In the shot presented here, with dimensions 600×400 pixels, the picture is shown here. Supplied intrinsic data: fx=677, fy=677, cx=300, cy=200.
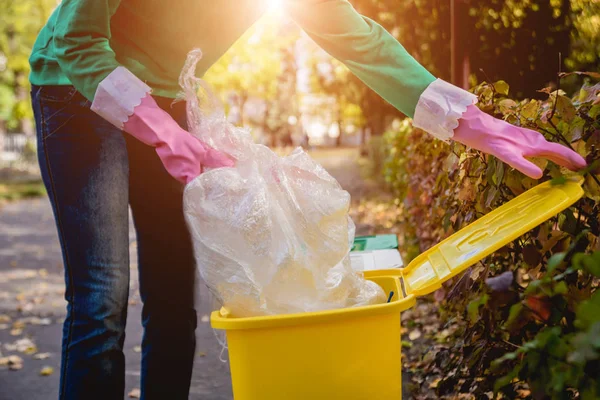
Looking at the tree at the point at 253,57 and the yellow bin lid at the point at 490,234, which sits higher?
the tree at the point at 253,57

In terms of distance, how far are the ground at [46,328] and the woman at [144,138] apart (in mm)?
284

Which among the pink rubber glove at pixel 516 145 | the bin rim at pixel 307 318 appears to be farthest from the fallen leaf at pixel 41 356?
the pink rubber glove at pixel 516 145

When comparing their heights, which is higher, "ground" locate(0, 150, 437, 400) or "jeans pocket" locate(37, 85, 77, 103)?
"jeans pocket" locate(37, 85, 77, 103)

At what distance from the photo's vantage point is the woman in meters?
1.65

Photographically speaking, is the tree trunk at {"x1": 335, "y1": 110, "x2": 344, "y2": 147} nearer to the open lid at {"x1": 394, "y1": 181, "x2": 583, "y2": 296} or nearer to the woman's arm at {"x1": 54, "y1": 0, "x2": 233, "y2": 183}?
the woman's arm at {"x1": 54, "y1": 0, "x2": 233, "y2": 183}

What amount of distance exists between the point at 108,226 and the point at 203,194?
1.63ft

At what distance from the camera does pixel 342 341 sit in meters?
1.49

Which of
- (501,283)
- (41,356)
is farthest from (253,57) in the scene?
(501,283)

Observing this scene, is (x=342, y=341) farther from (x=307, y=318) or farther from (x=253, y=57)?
(x=253, y=57)

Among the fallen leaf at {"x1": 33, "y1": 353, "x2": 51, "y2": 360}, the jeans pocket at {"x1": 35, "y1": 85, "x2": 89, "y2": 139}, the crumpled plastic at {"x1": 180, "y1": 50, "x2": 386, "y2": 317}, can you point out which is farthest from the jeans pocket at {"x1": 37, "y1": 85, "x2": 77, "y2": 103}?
the fallen leaf at {"x1": 33, "y1": 353, "x2": 51, "y2": 360}

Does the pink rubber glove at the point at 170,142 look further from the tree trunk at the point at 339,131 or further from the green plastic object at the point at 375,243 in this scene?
the tree trunk at the point at 339,131

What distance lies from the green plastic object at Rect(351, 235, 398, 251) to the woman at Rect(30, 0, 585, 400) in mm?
810

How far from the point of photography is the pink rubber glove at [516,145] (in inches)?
59.2

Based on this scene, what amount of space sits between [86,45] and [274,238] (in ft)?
2.30
